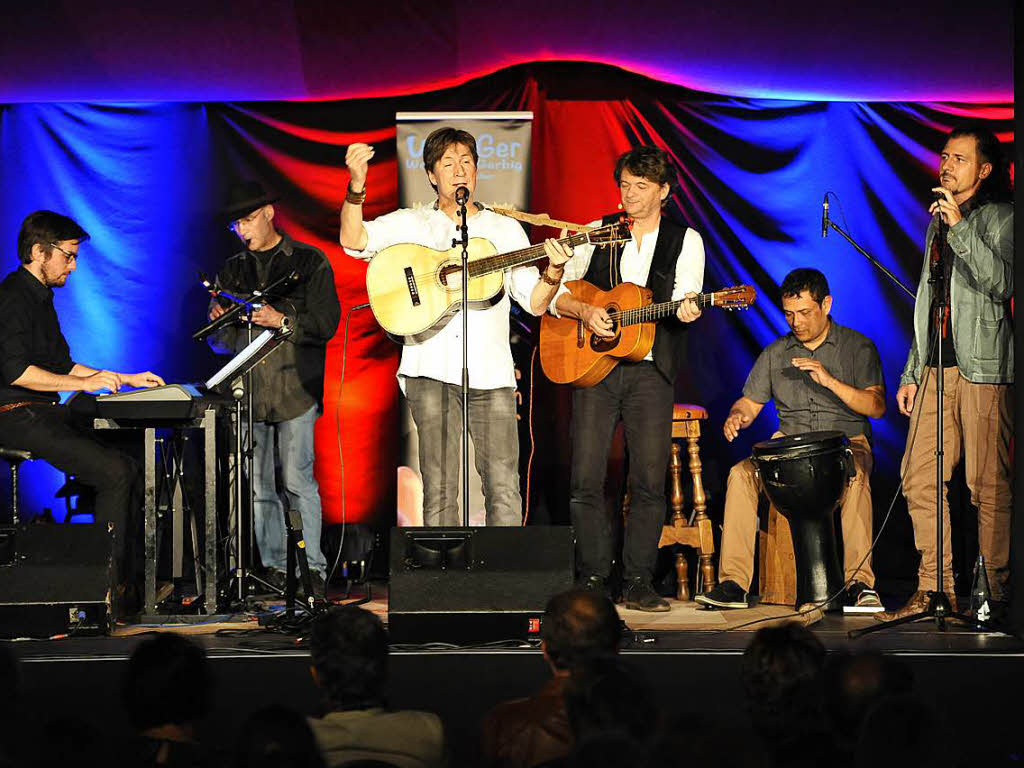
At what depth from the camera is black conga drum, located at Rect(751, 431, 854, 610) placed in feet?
20.6

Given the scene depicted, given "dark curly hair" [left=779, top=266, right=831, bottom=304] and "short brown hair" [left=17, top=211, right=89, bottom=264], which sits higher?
"short brown hair" [left=17, top=211, right=89, bottom=264]

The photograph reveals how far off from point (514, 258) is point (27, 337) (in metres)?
2.36

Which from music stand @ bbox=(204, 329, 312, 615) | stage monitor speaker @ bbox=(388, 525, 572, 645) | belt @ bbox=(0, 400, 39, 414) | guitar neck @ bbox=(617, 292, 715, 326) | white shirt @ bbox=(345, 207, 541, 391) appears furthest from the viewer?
white shirt @ bbox=(345, 207, 541, 391)

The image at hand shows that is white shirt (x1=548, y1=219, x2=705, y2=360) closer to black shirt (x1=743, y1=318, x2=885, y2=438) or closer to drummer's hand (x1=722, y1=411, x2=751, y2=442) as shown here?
drummer's hand (x1=722, y1=411, x2=751, y2=442)

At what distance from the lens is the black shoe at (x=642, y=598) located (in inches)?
248

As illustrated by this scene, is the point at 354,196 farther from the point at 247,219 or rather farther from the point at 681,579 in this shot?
the point at 681,579

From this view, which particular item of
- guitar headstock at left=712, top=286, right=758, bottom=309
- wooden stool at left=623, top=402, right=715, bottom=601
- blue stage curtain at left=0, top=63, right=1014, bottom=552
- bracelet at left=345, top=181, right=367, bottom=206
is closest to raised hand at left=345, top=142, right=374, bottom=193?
bracelet at left=345, top=181, right=367, bottom=206

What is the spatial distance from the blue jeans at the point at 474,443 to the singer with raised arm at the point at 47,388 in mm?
1291

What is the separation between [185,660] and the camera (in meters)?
3.03

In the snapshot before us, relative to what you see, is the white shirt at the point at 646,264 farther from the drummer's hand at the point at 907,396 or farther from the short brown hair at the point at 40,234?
the short brown hair at the point at 40,234

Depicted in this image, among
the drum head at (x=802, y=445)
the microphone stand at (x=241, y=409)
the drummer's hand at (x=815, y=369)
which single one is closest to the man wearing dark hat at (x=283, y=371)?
the microphone stand at (x=241, y=409)

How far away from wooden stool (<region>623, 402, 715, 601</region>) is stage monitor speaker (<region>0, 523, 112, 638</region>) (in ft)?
9.49

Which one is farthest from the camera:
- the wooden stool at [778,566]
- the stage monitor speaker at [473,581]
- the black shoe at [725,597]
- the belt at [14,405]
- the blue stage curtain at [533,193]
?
the blue stage curtain at [533,193]

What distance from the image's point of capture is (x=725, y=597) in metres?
6.61
